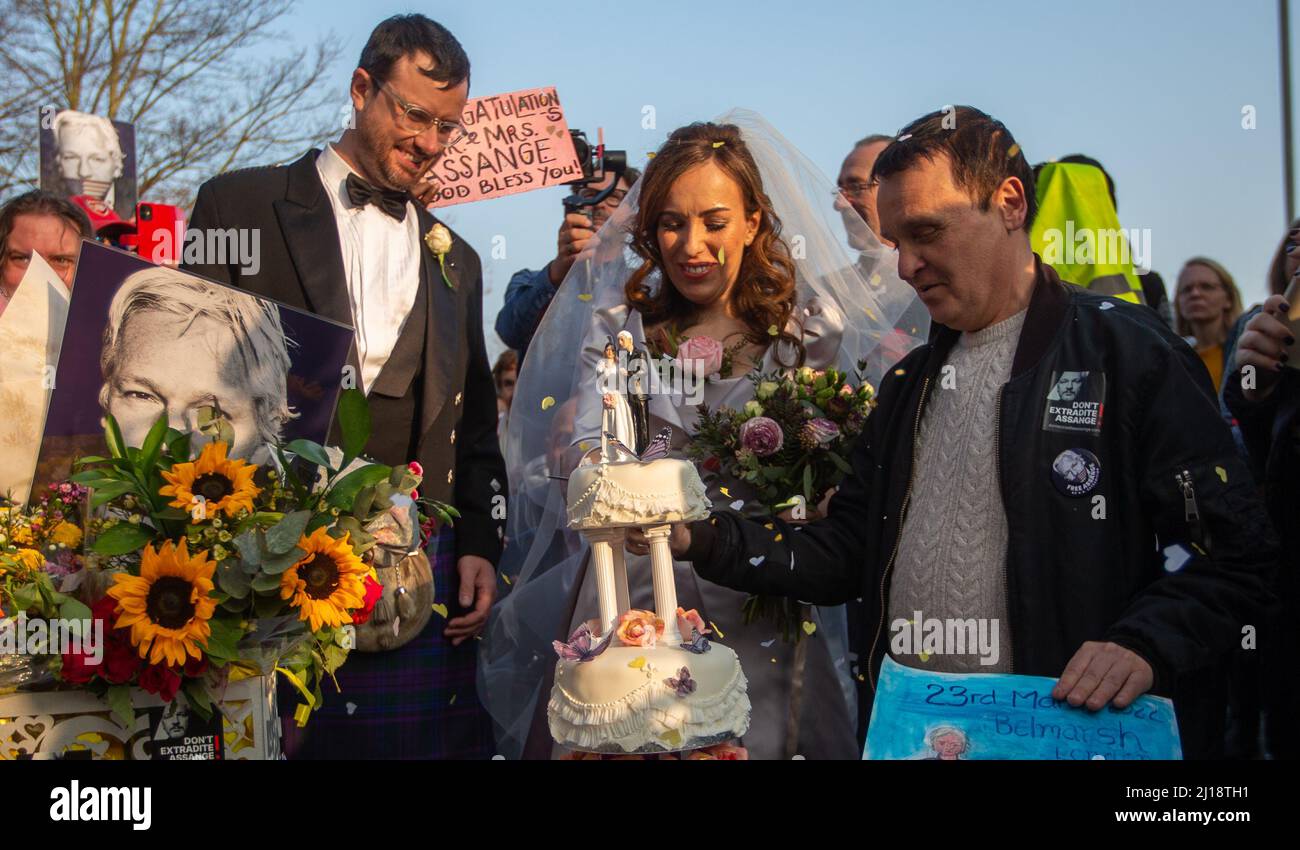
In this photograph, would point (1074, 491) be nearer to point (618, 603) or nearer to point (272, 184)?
point (618, 603)

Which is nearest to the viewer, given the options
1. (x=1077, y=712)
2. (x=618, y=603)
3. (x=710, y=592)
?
(x=1077, y=712)

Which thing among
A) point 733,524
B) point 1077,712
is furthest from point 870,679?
point 1077,712

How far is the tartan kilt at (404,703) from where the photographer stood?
381 cm

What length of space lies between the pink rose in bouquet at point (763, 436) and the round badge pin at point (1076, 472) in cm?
83

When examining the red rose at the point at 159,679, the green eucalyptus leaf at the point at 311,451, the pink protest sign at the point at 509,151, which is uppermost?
the pink protest sign at the point at 509,151

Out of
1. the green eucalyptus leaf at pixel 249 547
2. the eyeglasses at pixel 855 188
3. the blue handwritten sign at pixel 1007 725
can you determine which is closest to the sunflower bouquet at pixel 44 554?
the green eucalyptus leaf at pixel 249 547

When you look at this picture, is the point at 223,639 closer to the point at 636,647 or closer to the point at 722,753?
the point at 636,647

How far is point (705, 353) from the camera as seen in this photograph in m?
3.85

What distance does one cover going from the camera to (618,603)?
3076 mm

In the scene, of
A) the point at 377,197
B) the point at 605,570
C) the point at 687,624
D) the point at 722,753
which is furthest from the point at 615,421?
the point at 377,197

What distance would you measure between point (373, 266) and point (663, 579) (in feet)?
5.10

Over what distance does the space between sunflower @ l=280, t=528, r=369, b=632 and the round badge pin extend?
152 centimetres

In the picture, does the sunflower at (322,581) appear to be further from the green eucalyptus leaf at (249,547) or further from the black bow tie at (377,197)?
the black bow tie at (377,197)

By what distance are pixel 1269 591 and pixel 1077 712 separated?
1.95 ft
